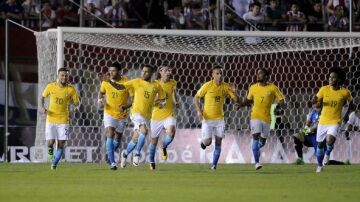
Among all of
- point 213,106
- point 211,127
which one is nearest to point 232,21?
point 213,106

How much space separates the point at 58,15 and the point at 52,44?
217 centimetres

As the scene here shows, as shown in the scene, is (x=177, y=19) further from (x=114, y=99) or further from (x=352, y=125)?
(x=114, y=99)

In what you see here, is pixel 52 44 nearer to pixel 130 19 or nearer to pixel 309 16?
pixel 130 19

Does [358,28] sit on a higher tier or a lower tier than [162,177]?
higher

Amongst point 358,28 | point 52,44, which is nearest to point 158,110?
point 52,44

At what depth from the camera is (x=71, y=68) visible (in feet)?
90.3

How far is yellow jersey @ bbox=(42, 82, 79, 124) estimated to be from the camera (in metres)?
22.5

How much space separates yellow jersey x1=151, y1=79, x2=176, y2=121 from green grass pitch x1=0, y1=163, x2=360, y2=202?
204cm

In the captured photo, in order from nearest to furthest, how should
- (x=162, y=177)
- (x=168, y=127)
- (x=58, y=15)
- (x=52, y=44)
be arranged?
(x=162, y=177), (x=168, y=127), (x=52, y=44), (x=58, y=15)

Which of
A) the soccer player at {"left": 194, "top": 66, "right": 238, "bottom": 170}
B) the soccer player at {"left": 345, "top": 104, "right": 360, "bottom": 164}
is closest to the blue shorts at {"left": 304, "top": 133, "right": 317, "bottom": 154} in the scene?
the soccer player at {"left": 345, "top": 104, "right": 360, "bottom": 164}

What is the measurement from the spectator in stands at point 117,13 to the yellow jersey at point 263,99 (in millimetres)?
5812

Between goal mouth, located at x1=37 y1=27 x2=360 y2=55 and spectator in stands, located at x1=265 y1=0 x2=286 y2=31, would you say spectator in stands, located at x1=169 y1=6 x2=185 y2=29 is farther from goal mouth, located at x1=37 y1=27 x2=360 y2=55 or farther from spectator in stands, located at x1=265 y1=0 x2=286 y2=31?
spectator in stands, located at x1=265 y1=0 x2=286 y2=31

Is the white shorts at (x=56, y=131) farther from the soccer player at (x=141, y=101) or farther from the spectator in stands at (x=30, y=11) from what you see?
the spectator in stands at (x=30, y=11)

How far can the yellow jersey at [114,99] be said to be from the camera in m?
22.5
